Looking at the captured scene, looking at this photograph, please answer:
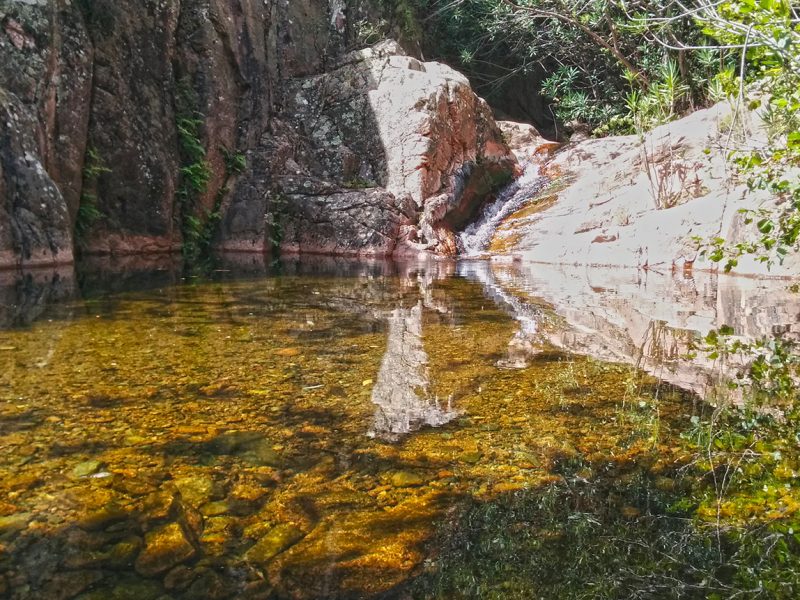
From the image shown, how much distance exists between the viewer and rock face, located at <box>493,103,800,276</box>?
359 inches

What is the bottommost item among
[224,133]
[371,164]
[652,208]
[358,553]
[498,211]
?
[358,553]

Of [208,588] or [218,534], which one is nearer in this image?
[208,588]

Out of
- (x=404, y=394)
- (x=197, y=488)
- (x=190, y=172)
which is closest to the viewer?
(x=197, y=488)

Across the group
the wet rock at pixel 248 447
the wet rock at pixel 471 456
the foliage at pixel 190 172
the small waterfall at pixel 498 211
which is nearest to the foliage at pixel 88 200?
the foliage at pixel 190 172

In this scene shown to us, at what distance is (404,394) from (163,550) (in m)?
1.52

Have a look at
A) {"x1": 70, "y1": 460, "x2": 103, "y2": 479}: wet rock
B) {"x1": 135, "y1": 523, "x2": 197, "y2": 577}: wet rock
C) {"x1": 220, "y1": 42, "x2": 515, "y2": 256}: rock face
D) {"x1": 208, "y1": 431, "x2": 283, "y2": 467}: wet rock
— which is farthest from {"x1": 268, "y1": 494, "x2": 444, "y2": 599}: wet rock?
{"x1": 220, "y1": 42, "x2": 515, "y2": 256}: rock face

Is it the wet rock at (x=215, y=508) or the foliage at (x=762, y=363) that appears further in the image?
the foliage at (x=762, y=363)

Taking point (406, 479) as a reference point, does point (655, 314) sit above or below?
above

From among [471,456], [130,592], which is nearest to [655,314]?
[471,456]

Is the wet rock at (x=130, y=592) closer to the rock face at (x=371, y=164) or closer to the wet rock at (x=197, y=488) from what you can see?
the wet rock at (x=197, y=488)

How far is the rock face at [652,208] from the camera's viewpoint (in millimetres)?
9117

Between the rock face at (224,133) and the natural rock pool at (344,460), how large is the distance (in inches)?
240

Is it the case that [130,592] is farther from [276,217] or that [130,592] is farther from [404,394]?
[276,217]

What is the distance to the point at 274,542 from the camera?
1496 millimetres
